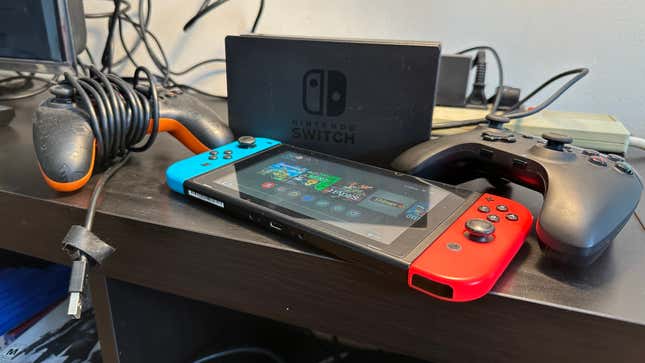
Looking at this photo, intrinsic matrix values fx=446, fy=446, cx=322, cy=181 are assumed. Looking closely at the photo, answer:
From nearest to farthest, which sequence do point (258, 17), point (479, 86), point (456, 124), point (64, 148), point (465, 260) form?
point (465, 260)
point (64, 148)
point (456, 124)
point (479, 86)
point (258, 17)

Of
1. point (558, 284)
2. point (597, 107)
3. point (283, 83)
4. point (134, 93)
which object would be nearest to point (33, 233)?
point (134, 93)

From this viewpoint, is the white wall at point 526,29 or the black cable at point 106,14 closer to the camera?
the white wall at point 526,29

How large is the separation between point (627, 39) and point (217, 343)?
28.6 inches

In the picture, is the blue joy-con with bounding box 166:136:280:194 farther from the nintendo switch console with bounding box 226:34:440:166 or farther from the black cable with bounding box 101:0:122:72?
the black cable with bounding box 101:0:122:72

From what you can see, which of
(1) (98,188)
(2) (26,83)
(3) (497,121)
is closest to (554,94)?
(3) (497,121)

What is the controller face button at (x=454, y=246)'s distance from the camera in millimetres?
279

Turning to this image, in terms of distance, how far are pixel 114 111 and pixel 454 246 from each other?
32 centimetres

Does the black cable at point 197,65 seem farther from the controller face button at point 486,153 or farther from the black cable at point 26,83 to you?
the controller face button at point 486,153

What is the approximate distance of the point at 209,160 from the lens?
0.41 m

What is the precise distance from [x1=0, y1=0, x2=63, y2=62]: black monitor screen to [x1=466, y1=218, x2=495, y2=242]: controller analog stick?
1.85 feet

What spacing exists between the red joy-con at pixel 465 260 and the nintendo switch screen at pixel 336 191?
3 centimetres

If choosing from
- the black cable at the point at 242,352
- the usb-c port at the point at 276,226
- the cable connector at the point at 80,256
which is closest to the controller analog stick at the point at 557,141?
the usb-c port at the point at 276,226

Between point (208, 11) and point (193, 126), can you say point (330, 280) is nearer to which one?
point (193, 126)

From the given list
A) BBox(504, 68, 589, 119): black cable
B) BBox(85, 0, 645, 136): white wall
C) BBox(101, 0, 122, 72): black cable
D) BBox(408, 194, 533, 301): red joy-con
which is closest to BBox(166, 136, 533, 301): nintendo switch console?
BBox(408, 194, 533, 301): red joy-con
